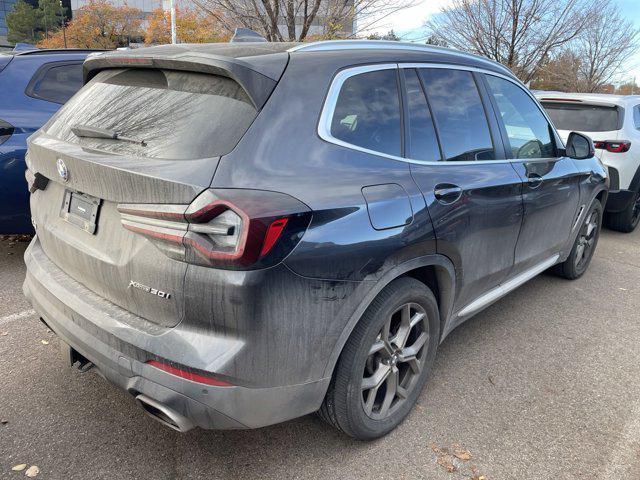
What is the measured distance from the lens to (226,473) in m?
2.32

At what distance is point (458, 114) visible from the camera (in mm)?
3006

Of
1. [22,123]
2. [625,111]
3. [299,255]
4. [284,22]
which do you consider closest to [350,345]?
[299,255]

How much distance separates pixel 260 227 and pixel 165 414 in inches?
32.3

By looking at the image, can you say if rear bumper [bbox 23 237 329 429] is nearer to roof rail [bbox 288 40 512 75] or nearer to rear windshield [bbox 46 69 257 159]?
rear windshield [bbox 46 69 257 159]

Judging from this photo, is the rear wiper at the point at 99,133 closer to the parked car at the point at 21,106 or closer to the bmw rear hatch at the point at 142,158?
the bmw rear hatch at the point at 142,158

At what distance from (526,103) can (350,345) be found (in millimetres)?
2577

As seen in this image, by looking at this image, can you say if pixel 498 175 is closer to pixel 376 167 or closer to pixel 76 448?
pixel 376 167

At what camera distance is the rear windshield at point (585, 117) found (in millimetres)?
6626

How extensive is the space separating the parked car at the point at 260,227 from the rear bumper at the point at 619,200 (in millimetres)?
4579

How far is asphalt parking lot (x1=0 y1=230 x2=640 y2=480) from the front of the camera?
237 centimetres

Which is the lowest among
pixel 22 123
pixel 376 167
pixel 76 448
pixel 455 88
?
pixel 76 448

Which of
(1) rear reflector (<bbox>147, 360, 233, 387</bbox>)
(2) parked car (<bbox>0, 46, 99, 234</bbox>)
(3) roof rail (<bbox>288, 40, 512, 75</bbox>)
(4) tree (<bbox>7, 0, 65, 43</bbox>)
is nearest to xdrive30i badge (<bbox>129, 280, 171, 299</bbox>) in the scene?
(1) rear reflector (<bbox>147, 360, 233, 387</bbox>)

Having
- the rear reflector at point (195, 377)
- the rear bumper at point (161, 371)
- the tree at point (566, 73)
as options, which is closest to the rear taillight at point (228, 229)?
the rear bumper at point (161, 371)

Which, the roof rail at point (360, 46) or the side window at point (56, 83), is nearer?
the roof rail at point (360, 46)
